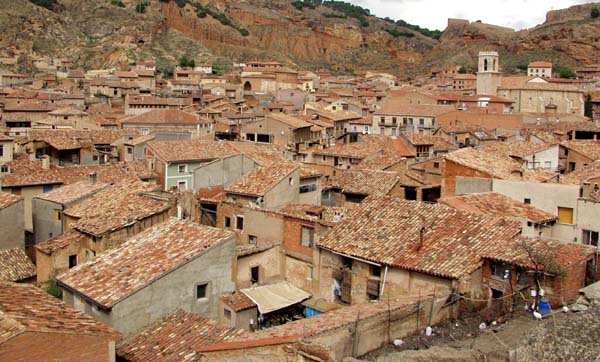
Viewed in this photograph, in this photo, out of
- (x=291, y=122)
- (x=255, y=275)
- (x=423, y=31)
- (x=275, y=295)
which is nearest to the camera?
(x=275, y=295)

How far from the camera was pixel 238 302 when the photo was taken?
1794cm

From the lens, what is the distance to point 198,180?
26.7 meters

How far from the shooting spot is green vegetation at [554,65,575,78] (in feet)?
347

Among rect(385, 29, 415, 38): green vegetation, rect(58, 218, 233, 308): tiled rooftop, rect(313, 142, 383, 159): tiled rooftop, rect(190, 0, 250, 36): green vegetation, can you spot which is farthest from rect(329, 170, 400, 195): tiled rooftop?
rect(385, 29, 415, 38): green vegetation

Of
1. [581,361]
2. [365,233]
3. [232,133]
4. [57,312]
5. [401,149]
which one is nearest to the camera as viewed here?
[581,361]

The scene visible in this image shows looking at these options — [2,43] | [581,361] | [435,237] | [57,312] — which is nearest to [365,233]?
[435,237]

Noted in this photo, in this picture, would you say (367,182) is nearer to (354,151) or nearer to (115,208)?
(115,208)

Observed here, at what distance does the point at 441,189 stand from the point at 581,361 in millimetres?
17918

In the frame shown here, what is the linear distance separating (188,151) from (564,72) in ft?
301

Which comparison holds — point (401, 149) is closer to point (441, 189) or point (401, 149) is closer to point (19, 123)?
point (441, 189)

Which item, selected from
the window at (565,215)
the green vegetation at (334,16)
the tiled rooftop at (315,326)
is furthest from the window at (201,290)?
the green vegetation at (334,16)

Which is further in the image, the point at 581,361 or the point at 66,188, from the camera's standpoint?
the point at 66,188

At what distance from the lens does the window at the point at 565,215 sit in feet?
65.6

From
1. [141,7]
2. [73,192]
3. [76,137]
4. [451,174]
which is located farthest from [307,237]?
[141,7]
